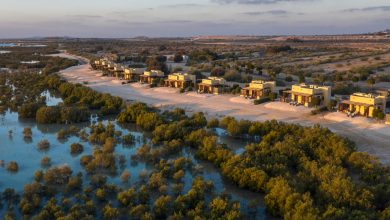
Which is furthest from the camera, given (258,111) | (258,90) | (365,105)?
(258,90)

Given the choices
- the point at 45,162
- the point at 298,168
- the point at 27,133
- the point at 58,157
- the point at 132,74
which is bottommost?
the point at 58,157

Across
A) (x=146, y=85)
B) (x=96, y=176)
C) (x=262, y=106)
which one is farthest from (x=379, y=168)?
(x=146, y=85)

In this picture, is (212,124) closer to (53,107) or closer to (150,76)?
(53,107)

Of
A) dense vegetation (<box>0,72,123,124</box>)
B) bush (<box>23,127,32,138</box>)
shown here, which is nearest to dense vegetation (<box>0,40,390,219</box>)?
bush (<box>23,127,32,138</box>)

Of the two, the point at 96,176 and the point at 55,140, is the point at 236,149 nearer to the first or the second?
the point at 96,176

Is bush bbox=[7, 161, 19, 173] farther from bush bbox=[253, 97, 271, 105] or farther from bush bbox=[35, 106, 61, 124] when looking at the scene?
bush bbox=[253, 97, 271, 105]

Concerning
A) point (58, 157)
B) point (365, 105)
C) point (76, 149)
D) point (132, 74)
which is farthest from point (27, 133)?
point (132, 74)

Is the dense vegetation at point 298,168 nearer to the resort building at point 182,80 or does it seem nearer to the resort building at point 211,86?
the resort building at point 211,86
